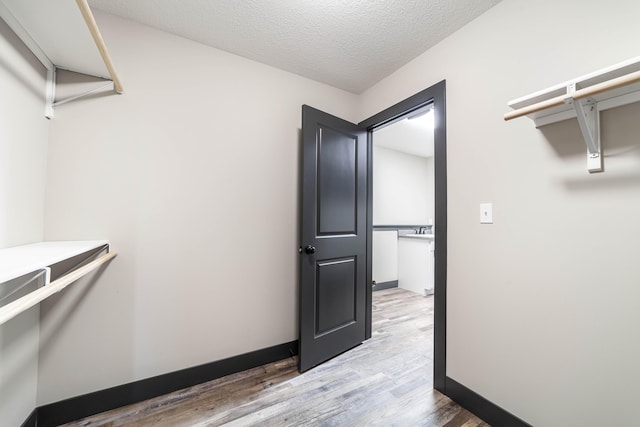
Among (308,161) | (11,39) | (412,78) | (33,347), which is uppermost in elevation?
(412,78)

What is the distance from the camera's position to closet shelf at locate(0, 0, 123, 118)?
100cm

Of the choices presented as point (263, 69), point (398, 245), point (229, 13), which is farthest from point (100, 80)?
point (398, 245)

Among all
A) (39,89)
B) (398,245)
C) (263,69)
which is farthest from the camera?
(398,245)

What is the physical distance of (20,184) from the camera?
123cm

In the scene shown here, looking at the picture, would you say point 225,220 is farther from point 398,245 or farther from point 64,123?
point 398,245

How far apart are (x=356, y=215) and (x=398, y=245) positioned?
2415mm

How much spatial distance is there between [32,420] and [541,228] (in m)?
2.86

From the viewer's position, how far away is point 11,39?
3.70ft

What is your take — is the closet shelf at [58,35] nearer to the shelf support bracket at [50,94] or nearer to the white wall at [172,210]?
the shelf support bracket at [50,94]

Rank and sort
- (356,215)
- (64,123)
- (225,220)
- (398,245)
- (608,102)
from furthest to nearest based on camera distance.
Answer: (398,245), (356,215), (225,220), (64,123), (608,102)

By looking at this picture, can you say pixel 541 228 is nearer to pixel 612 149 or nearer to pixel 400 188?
pixel 612 149

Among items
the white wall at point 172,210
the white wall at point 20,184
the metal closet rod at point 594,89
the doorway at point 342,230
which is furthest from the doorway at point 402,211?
the white wall at point 20,184

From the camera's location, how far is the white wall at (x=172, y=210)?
1472 mm

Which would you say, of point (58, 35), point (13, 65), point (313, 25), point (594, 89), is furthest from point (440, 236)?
point (13, 65)
